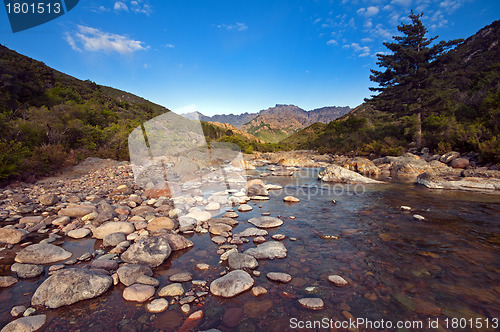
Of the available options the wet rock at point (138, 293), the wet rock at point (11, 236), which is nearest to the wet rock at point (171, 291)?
the wet rock at point (138, 293)

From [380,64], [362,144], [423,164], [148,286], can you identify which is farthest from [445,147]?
[148,286]

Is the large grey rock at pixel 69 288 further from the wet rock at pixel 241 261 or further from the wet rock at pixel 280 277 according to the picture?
the wet rock at pixel 280 277

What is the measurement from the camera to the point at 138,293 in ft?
10.7

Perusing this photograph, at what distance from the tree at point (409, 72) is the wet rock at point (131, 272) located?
31770 millimetres

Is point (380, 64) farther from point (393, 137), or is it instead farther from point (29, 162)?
point (29, 162)

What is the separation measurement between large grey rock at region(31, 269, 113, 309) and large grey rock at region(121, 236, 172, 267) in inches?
28.8

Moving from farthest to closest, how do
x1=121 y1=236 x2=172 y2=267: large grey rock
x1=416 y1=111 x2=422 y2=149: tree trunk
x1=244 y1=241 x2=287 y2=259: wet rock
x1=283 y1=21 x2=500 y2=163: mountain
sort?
x1=416 y1=111 x2=422 y2=149: tree trunk → x1=283 y1=21 x2=500 y2=163: mountain → x1=244 y1=241 x2=287 y2=259: wet rock → x1=121 y1=236 x2=172 y2=267: large grey rock

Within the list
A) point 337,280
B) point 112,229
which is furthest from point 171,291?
point 112,229

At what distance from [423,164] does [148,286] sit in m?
20.7

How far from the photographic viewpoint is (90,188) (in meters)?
10.4

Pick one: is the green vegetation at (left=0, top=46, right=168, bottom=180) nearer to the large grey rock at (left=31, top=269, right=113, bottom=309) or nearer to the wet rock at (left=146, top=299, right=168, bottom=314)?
the large grey rock at (left=31, top=269, right=113, bottom=309)

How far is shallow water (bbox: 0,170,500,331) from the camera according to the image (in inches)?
113

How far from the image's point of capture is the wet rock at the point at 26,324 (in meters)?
2.48

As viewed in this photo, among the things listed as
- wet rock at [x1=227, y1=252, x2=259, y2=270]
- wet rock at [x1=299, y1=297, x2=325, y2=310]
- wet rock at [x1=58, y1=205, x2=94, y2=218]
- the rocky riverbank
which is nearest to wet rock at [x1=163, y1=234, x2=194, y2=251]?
the rocky riverbank
